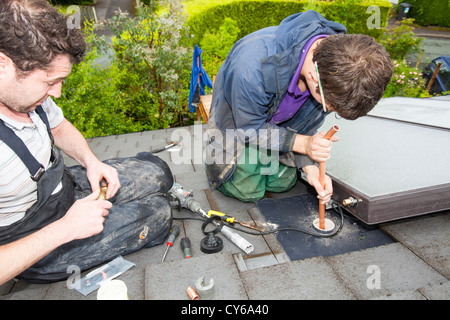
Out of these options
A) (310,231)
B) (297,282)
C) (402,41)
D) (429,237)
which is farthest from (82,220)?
(402,41)

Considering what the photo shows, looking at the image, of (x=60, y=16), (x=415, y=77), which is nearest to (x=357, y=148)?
(x=60, y=16)

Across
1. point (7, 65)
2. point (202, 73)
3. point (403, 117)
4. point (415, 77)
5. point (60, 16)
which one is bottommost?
point (415, 77)

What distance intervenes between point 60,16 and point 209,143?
4.79 ft

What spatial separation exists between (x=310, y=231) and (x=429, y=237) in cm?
76

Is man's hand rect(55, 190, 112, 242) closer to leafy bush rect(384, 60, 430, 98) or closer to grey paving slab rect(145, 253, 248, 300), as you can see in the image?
grey paving slab rect(145, 253, 248, 300)

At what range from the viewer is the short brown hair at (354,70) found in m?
1.57

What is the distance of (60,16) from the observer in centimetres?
142

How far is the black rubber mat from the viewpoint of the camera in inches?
80.2

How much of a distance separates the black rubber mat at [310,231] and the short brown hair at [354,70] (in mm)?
951

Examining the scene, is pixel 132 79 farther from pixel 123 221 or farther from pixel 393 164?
pixel 393 164

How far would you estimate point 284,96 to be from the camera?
2184 millimetres

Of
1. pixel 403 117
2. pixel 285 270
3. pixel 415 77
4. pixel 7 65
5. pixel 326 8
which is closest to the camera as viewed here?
pixel 7 65

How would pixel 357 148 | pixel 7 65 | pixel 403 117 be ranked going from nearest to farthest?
pixel 7 65
pixel 357 148
pixel 403 117

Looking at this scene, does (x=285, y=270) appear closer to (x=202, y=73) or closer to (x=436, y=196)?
(x=436, y=196)
